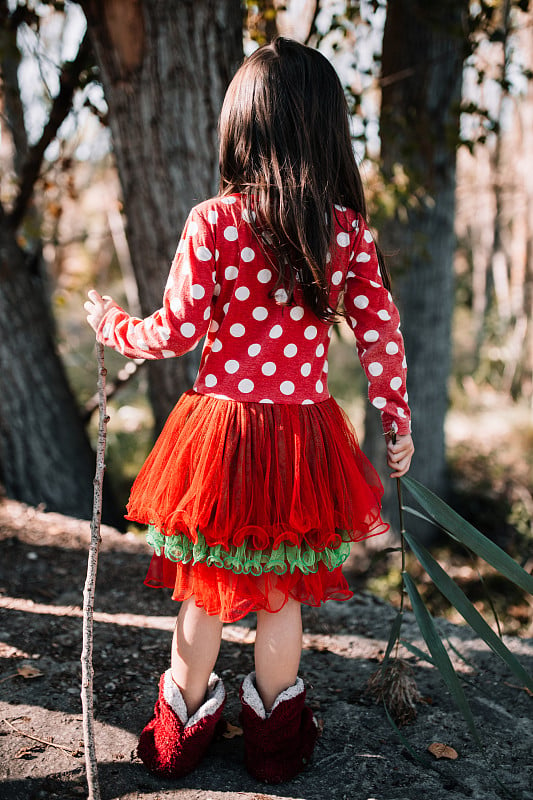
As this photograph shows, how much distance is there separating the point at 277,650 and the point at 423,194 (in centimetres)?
339

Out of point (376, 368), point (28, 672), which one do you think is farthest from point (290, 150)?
point (28, 672)

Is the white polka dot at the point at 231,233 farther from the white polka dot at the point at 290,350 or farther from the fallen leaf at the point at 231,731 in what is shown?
the fallen leaf at the point at 231,731

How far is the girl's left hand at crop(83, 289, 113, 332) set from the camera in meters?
1.69

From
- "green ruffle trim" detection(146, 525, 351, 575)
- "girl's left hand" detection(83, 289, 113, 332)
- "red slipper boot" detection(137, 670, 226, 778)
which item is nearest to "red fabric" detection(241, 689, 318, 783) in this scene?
"red slipper boot" detection(137, 670, 226, 778)

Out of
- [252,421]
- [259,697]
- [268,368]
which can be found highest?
[268,368]

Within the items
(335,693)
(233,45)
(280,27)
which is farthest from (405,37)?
(335,693)

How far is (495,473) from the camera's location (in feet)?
18.6

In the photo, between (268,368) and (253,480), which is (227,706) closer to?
(253,480)

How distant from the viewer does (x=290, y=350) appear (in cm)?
167

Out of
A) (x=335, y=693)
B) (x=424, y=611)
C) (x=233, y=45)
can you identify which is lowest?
(x=335, y=693)

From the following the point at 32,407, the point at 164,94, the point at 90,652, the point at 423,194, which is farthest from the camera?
the point at 423,194

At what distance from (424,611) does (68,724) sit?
3.57 feet

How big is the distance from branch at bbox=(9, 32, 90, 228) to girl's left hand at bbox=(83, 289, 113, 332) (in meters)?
2.08

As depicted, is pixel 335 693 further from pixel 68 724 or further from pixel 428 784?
pixel 68 724
